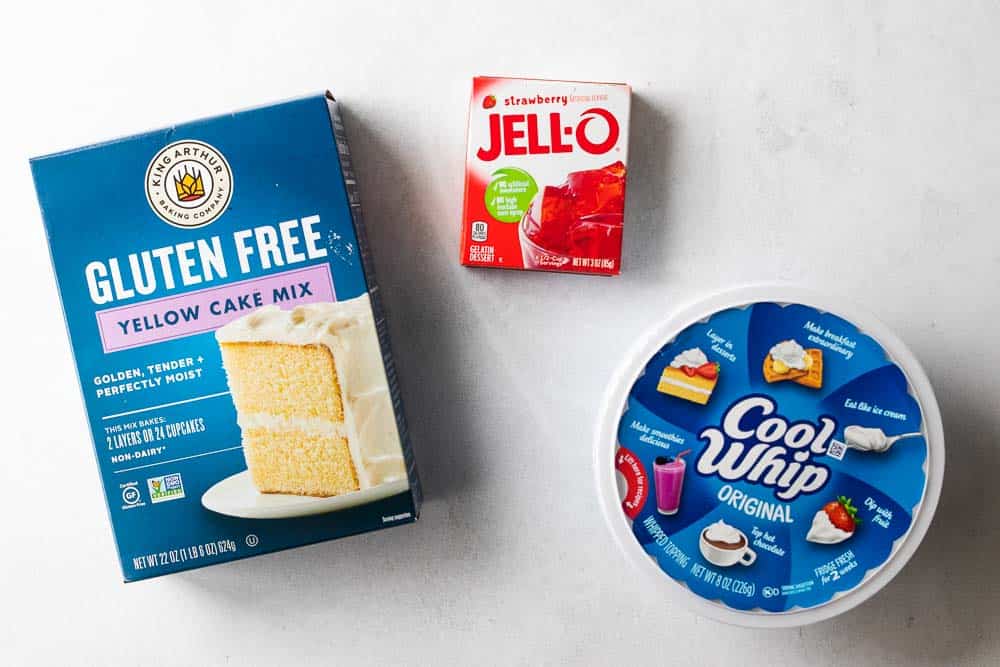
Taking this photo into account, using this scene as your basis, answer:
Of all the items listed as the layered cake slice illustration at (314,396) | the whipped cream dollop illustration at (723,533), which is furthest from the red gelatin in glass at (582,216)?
the whipped cream dollop illustration at (723,533)

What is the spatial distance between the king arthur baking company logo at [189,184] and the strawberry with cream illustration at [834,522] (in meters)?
0.81

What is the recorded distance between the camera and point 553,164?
0.95 meters

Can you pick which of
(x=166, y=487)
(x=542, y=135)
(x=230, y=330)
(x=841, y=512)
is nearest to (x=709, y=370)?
(x=841, y=512)

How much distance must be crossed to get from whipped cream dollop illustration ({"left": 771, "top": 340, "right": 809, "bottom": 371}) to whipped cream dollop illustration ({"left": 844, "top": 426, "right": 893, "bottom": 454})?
0.10 metres

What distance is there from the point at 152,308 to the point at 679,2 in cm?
78

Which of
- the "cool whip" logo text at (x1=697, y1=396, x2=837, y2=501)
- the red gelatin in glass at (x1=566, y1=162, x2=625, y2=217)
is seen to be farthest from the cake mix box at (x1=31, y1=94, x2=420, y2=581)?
the "cool whip" logo text at (x1=697, y1=396, x2=837, y2=501)

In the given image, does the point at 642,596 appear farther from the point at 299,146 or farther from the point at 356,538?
the point at 299,146

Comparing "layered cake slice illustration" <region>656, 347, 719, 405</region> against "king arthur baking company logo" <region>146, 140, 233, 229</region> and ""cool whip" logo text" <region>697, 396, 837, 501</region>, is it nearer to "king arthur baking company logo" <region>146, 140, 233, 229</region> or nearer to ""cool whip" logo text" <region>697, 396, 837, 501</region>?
""cool whip" logo text" <region>697, 396, 837, 501</region>

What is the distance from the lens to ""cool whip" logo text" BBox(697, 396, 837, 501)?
92 cm

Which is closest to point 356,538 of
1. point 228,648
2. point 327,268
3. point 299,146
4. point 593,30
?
point 228,648

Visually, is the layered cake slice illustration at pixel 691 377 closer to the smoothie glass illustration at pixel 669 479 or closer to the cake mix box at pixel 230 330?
the smoothie glass illustration at pixel 669 479

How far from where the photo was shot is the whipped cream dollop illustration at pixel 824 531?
3.07ft

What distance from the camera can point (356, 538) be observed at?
1.07 m

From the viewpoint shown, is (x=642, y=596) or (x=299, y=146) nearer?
(x=299, y=146)
